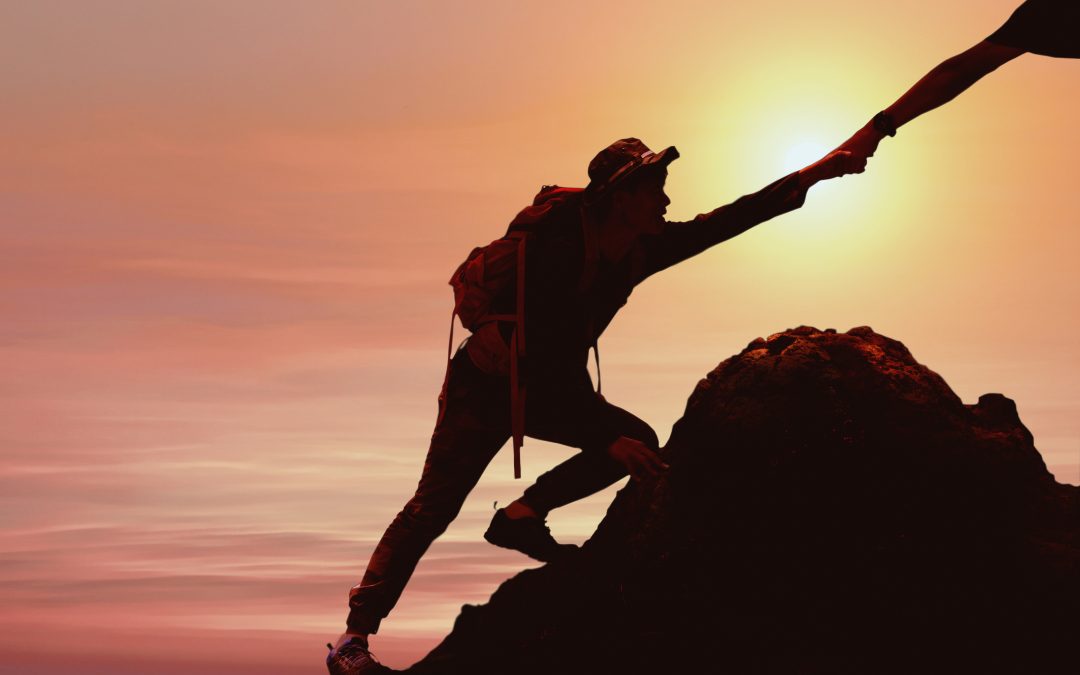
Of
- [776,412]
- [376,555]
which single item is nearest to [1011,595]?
[776,412]

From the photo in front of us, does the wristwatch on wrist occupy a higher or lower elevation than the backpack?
higher

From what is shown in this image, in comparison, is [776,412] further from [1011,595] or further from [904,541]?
[1011,595]

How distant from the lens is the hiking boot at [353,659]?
10.4 m

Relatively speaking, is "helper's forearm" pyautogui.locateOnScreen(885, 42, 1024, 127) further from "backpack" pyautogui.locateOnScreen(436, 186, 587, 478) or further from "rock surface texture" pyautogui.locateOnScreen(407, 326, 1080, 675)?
"backpack" pyautogui.locateOnScreen(436, 186, 587, 478)

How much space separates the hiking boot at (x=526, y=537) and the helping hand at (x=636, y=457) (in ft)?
2.48

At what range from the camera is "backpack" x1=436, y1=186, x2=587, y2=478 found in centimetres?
988

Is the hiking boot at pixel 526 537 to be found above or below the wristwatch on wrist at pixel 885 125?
below

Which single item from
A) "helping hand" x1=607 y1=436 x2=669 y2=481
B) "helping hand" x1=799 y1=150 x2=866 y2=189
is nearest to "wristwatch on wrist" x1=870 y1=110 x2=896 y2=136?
"helping hand" x1=799 y1=150 x2=866 y2=189

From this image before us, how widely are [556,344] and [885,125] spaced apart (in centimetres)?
229

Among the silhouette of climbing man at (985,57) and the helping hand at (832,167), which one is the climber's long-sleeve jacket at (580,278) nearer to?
the helping hand at (832,167)

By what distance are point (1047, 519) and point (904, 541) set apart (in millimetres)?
919

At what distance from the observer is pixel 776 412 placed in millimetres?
9133

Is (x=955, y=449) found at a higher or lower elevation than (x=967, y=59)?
lower

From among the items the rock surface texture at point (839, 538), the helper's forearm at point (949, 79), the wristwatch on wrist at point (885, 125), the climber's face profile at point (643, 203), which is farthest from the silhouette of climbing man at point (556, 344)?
the rock surface texture at point (839, 538)
